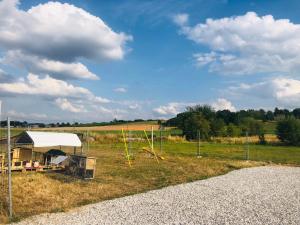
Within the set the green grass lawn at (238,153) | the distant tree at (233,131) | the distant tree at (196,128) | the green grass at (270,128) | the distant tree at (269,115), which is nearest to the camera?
the green grass lawn at (238,153)

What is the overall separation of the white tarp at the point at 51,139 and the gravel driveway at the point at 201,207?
25.8 feet

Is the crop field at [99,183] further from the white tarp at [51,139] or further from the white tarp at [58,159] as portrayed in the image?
the white tarp at [51,139]

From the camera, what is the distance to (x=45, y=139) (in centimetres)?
1969

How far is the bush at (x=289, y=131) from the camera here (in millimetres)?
Result: 44531

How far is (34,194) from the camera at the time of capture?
12.1 m

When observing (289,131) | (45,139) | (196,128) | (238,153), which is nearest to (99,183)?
(45,139)

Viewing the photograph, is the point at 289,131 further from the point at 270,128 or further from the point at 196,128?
the point at 270,128

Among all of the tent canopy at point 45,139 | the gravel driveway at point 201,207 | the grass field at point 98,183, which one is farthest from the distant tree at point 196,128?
the gravel driveway at point 201,207

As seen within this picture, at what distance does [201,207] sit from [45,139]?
11.0 metres

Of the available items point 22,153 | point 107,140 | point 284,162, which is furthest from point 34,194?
point 107,140

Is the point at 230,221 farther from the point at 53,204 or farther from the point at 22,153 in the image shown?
the point at 22,153

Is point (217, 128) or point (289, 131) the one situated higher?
point (217, 128)

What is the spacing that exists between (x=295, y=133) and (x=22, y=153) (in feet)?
111

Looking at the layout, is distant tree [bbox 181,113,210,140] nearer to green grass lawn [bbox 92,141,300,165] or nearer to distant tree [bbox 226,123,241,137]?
distant tree [bbox 226,123,241,137]
